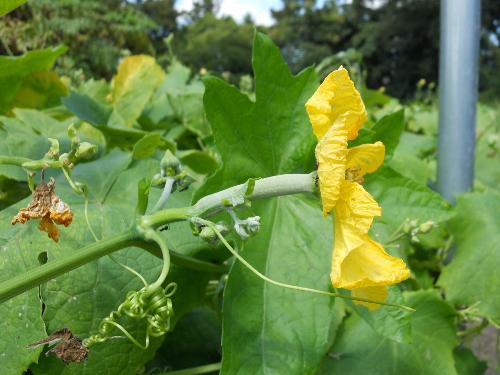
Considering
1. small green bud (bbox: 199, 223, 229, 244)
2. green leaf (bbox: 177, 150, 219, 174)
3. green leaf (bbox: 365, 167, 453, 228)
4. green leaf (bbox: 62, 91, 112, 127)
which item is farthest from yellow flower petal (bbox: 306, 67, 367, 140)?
green leaf (bbox: 62, 91, 112, 127)

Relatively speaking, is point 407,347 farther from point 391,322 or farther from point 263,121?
point 263,121

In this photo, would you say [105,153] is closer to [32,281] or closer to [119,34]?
[32,281]

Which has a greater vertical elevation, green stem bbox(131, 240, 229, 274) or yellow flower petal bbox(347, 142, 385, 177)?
yellow flower petal bbox(347, 142, 385, 177)

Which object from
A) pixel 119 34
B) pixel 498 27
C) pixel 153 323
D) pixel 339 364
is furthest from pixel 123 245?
pixel 498 27

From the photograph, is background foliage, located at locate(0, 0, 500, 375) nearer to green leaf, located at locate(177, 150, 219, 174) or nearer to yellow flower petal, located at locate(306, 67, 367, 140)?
green leaf, located at locate(177, 150, 219, 174)

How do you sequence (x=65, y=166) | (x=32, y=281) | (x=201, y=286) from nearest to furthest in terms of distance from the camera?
1. (x=32, y=281)
2. (x=65, y=166)
3. (x=201, y=286)

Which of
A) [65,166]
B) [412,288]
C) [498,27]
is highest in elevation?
[65,166]
